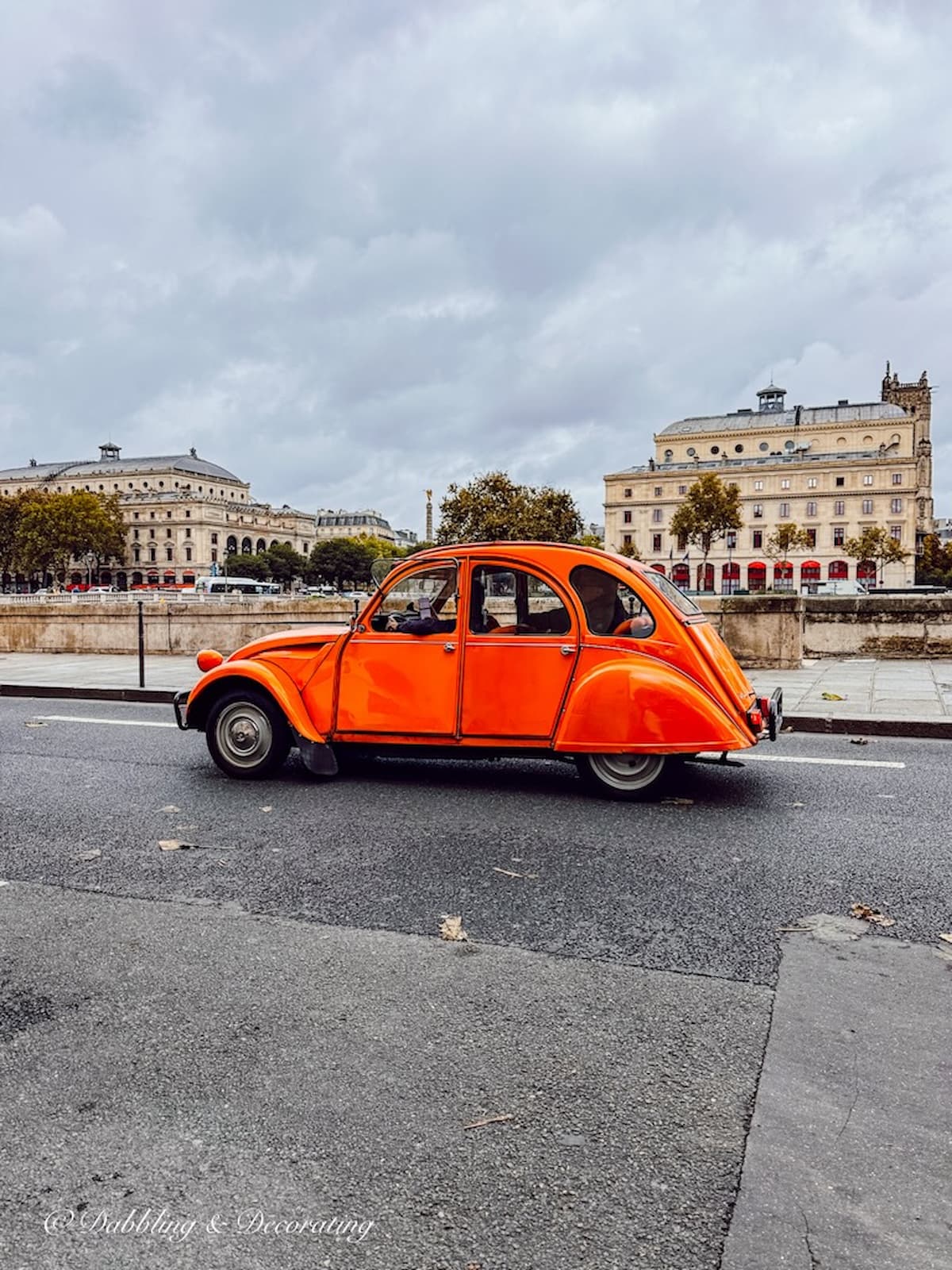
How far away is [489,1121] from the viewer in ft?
7.72

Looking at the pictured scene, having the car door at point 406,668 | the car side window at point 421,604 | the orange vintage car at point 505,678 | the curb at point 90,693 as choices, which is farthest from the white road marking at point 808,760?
the curb at point 90,693

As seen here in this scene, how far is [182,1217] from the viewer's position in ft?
6.59

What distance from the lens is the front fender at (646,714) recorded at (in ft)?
18.9

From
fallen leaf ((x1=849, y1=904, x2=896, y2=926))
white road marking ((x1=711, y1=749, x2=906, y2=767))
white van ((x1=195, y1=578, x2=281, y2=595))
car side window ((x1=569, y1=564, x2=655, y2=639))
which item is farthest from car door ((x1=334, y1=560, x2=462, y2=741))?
white van ((x1=195, y1=578, x2=281, y2=595))

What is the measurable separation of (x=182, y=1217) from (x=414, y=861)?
2.66 meters

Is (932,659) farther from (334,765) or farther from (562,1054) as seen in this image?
(562,1054)

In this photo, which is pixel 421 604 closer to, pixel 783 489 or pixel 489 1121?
pixel 489 1121

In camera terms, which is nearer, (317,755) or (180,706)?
(317,755)

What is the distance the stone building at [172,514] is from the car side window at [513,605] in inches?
5228

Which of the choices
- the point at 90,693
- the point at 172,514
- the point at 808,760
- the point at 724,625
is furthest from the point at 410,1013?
the point at 172,514

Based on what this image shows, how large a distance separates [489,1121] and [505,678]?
394 cm

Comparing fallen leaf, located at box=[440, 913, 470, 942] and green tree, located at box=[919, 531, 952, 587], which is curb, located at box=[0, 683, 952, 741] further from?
green tree, located at box=[919, 531, 952, 587]

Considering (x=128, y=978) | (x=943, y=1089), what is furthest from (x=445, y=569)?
(x=943, y=1089)

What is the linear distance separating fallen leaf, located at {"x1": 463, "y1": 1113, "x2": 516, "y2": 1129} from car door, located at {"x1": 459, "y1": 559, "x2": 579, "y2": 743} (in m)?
3.76
